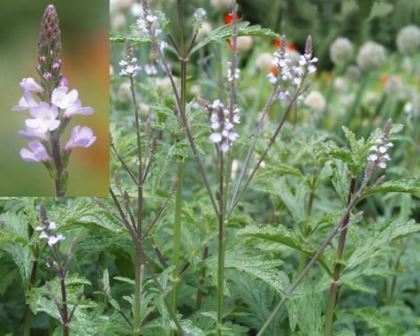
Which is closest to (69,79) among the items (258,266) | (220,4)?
(258,266)

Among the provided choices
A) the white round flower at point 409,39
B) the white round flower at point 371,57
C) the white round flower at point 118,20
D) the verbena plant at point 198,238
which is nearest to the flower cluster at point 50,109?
the verbena plant at point 198,238

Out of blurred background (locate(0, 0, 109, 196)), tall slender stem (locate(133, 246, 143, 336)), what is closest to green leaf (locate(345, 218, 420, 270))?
tall slender stem (locate(133, 246, 143, 336))

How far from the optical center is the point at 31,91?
160 centimetres

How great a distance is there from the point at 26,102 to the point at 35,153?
0.32 feet

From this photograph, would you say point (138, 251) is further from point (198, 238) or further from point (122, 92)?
point (122, 92)

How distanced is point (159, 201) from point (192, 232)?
5.8 inches

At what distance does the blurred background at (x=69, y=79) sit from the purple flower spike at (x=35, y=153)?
41mm

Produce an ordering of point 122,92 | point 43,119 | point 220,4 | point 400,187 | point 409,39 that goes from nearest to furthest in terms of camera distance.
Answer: point 43,119 < point 400,187 < point 122,92 < point 220,4 < point 409,39

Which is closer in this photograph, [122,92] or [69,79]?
[69,79]

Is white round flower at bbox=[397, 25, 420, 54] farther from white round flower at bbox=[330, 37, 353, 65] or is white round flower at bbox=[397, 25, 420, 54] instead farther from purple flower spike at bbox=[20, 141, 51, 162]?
purple flower spike at bbox=[20, 141, 51, 162]

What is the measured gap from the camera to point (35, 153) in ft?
5.13

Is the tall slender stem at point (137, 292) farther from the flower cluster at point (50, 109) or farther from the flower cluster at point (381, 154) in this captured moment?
the flower cluster at point (381, 154)

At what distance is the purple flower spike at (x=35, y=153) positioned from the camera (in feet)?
5.13

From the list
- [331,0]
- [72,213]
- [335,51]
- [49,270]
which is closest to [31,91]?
[72,213]
